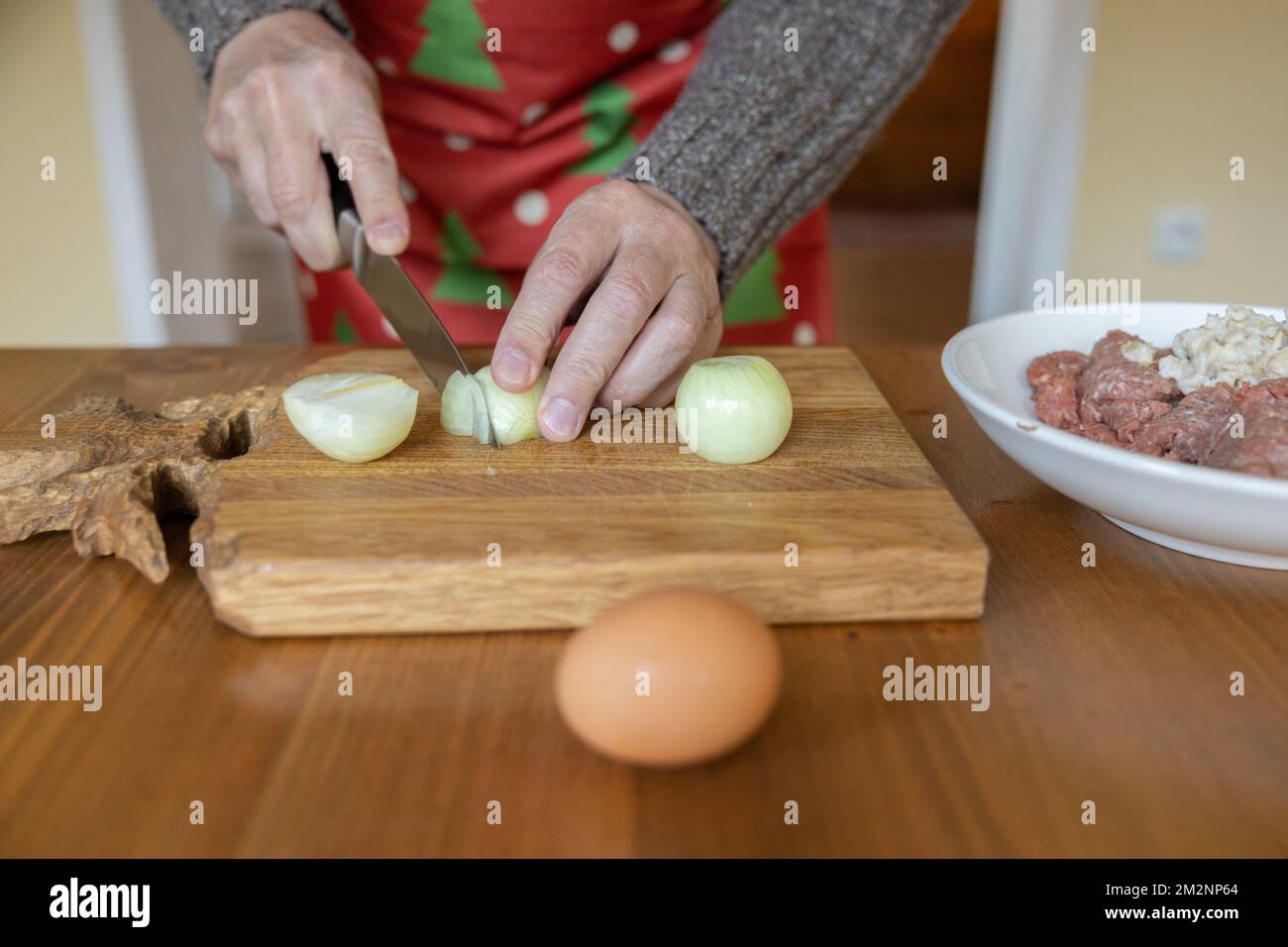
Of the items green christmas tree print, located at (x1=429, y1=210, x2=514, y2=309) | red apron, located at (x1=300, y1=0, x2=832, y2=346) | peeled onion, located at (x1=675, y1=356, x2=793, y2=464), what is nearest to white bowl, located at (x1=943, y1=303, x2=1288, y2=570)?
peeled onion, located at (x1=675, y1=356, x2=793, y2=464)

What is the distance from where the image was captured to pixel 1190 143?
2396 mm

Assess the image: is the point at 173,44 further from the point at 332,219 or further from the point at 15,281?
the point at 332,219

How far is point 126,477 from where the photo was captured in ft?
2.74

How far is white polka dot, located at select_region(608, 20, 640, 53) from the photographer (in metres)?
1.33

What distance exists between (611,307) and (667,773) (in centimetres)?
45

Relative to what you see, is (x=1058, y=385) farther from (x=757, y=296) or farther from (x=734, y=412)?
(x=757, y=296)

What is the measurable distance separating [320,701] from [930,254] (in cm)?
371

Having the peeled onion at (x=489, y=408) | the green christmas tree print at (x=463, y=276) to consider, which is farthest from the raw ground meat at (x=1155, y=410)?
the green christmas tree print at (x=463, y=276)

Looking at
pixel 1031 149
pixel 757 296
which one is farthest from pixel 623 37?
pixel 1031 149

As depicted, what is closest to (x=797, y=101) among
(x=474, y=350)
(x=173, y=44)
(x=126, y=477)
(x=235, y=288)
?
(x=474, y=350)

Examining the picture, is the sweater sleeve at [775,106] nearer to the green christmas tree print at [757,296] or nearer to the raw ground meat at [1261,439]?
the green christmas tree print at [757,296]

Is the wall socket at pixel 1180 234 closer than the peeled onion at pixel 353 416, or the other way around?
the peeled onion at pixel 353 416

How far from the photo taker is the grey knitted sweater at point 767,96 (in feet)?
3.64

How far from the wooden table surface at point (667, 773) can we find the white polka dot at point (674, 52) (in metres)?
0.89
